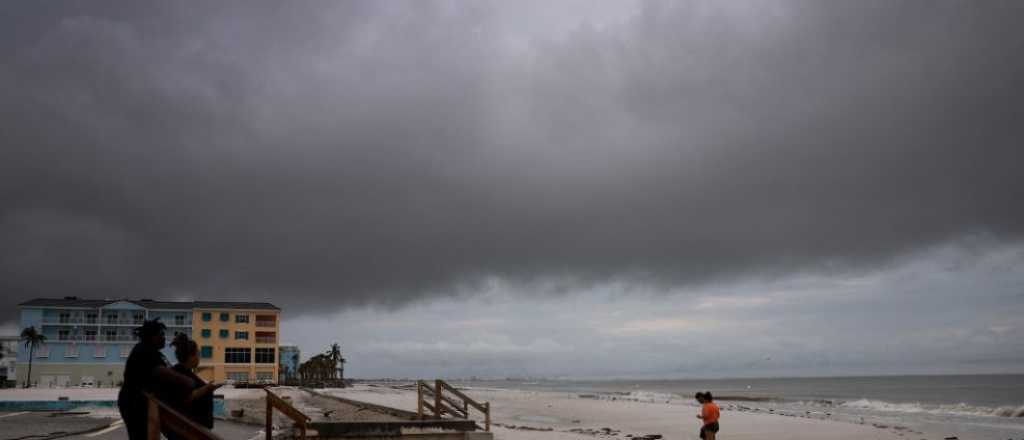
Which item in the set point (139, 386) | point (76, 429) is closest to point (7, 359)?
point (76, 429)

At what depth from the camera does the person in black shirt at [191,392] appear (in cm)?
568

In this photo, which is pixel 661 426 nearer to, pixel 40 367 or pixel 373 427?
pixel 373 427

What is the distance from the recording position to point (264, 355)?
92625 mm

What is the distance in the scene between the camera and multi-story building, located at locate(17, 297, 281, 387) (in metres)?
86.1

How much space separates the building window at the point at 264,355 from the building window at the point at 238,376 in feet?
7.84

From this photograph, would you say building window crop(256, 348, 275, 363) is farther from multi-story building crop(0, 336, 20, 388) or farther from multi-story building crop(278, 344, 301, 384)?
multi-story building crop(0, 336, 20, 388)

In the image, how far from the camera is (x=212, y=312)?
91.8 m

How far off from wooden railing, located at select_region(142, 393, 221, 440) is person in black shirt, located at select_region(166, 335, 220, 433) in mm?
956

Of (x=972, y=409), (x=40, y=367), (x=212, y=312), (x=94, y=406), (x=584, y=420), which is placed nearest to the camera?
(x=94, y=406)

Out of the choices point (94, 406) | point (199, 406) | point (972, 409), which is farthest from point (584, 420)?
point (199, 406)

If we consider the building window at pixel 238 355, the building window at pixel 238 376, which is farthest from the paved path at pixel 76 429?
the building window at pixel 238 355

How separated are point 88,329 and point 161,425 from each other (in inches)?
A: 3912

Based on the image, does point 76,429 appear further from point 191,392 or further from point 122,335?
point 122,335

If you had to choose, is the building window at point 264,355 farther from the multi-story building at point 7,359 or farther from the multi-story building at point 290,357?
the multi-story building at point 7,359
